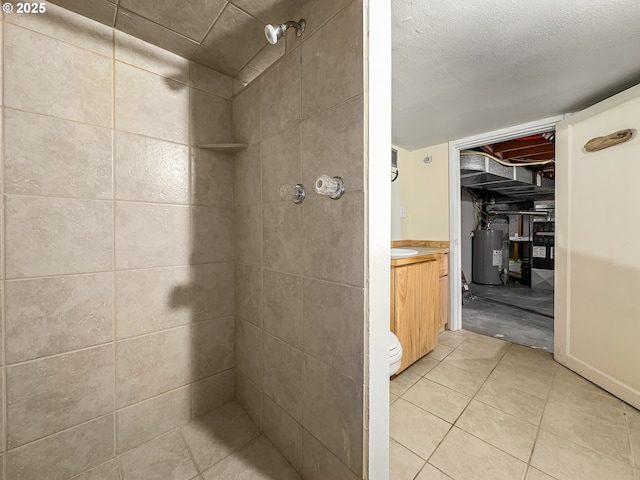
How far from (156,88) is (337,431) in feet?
5.07

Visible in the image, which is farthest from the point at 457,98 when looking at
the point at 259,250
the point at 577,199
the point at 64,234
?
the point at 64,234

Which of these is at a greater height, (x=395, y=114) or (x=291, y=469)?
(x=395, y=114)

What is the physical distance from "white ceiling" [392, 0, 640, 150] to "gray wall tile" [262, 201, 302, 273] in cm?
91

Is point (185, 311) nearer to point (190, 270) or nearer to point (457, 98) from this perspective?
point (190, 270)

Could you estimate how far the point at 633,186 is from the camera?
1.37 meters

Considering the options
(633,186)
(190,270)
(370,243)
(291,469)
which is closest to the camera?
(370,243)

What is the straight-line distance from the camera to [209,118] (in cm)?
124

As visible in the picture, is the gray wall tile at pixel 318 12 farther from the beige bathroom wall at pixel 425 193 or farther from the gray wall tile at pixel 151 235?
the beige bathroom wall at pixel 425 193

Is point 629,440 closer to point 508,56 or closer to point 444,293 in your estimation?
point 444,293

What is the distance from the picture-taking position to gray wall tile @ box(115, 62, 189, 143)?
3.31 ft

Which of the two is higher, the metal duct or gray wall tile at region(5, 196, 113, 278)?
the metal duct

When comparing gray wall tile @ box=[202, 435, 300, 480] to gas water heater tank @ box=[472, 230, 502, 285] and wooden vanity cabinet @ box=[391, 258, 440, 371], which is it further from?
gas water heater tank @ box=[472, 230, 502, 285]

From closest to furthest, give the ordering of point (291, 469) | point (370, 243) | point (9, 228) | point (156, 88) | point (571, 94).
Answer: point (370, 243), point (9, 228), point (291, 469), point (156, 88), point (571, 94)

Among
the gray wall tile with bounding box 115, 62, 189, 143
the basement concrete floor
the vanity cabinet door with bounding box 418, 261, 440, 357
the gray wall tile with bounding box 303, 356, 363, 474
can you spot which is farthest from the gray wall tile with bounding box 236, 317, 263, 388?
the basement concrete floor
